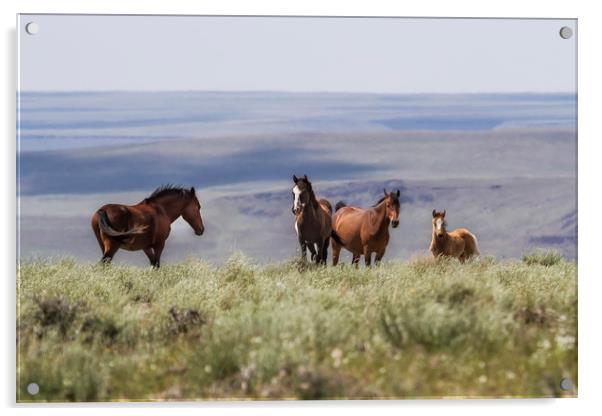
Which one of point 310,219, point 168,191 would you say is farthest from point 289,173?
point 168,191

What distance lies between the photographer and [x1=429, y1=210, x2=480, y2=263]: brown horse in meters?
9.95

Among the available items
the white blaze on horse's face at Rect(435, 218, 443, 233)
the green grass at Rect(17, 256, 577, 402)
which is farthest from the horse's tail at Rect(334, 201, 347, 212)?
the white blaze on horse's face at Rect(435, 218, 443, 233)

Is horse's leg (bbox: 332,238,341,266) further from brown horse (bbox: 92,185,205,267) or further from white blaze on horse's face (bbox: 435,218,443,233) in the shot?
brown horse (bbox: 92,185,205,267)

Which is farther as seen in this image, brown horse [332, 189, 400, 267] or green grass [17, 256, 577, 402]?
brown horse [332, 189, 400, 267]

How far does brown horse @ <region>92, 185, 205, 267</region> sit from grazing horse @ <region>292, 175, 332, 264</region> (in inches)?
33.7

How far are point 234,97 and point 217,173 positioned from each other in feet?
2.19

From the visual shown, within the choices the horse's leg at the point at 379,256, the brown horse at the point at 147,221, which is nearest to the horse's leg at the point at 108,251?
the brown horse at the point at 147,221

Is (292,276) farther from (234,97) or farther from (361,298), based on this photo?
(234,97)

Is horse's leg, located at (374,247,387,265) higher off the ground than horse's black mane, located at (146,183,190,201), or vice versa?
horse's black mane, located at (146,183,190,201)

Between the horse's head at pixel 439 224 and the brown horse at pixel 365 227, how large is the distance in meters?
0.36

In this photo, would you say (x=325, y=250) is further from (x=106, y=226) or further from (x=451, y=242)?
(x=106, y=226)

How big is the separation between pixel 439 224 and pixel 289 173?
1.36 meters

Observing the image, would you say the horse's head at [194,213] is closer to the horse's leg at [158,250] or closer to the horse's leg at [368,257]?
the horse's leg at [158,250]

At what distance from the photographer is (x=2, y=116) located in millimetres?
9633
